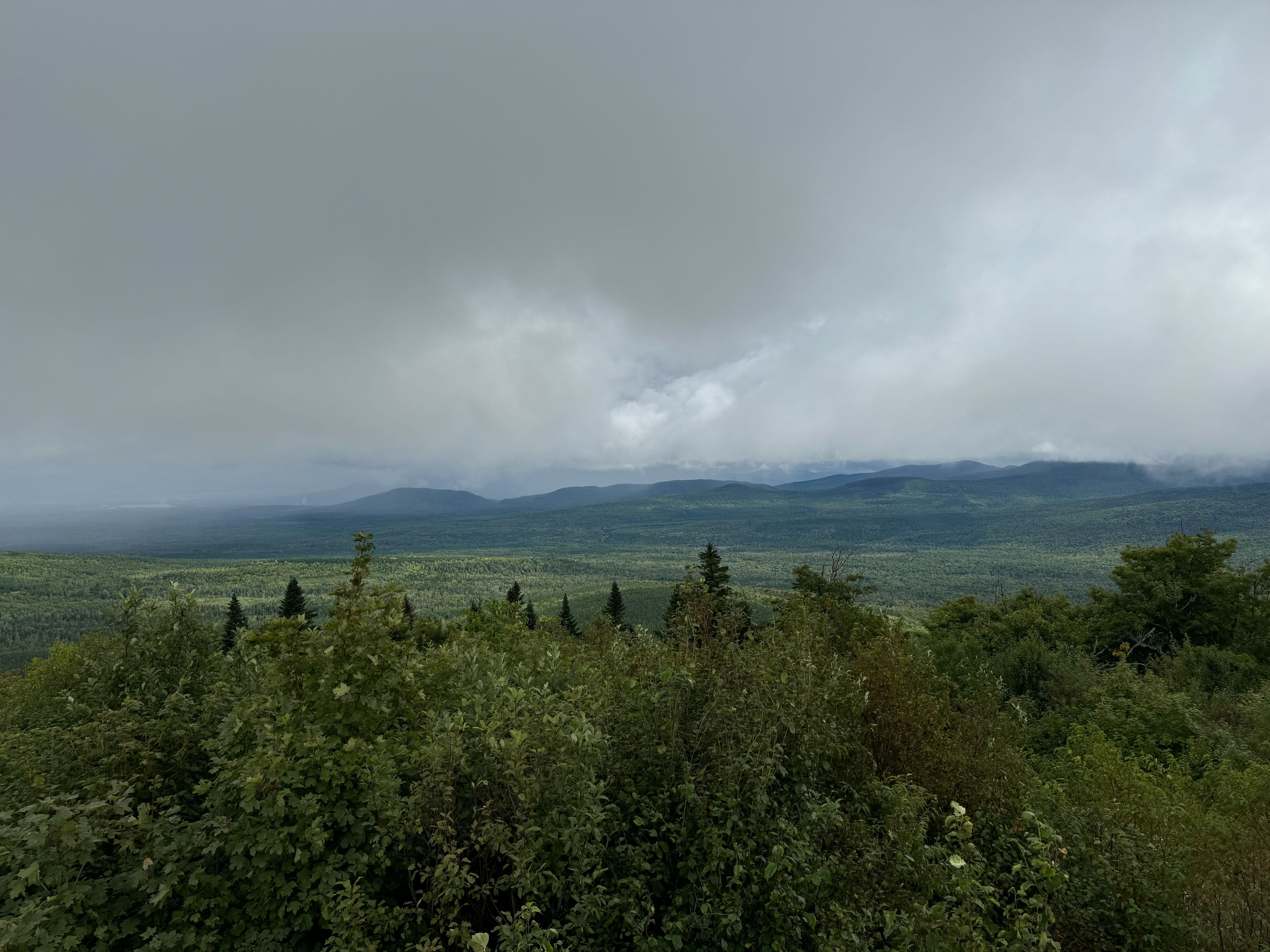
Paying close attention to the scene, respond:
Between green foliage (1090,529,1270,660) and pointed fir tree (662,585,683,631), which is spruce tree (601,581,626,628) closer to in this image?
pointed fir tree (662,585,683,631)

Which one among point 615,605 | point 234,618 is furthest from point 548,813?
point 234,618

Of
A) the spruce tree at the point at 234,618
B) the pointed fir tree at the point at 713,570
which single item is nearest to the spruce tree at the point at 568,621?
the pointed fir tree at the point at 713,570

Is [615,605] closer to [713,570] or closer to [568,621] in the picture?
[568,621]

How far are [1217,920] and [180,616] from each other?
13.7m

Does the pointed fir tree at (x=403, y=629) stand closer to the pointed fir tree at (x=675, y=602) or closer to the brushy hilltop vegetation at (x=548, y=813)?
the brushy hilltop vegetation at (x=548, y=813)

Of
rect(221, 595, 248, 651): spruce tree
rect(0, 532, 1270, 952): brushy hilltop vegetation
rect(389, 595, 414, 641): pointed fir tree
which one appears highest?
rect(389, 595, 414, 641): pointed fir tree

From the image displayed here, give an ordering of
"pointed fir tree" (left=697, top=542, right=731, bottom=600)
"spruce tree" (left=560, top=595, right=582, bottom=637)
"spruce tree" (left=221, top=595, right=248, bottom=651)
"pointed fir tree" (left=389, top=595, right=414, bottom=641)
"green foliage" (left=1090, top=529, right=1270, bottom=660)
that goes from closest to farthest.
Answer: "pointed fir tree" (left=389, top=595, right=414, bottom=641)
"green foliage" (left=1090, top=529, right=1270, bottom=660)
"pointed fir tree" (left=697, top=542, right=731, bottom=600)
"spruce tree" (left=221, top=595, right=248, bottom=651)
"spruce tree" (left=560, top=595, right=582, bottom=637)

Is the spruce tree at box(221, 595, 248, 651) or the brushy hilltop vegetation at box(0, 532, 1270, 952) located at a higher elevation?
the brushy hilltop vegetation at box(0, 532, 1270, 952)

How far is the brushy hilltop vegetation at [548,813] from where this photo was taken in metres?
4.50

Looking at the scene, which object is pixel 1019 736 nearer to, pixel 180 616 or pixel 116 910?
pixel 116 910

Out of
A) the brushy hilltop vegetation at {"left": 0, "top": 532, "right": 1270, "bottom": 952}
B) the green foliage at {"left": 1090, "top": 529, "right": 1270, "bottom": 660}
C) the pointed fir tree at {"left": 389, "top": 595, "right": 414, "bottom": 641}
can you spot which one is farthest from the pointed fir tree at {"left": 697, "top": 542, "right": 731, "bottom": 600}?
the pointed fir tree at {"left": 389, "top": 595, "right": 414, "bottom": 641}

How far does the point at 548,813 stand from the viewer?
5.25 meters

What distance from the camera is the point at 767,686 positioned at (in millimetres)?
6602

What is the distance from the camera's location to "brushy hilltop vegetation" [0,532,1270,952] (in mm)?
4504
